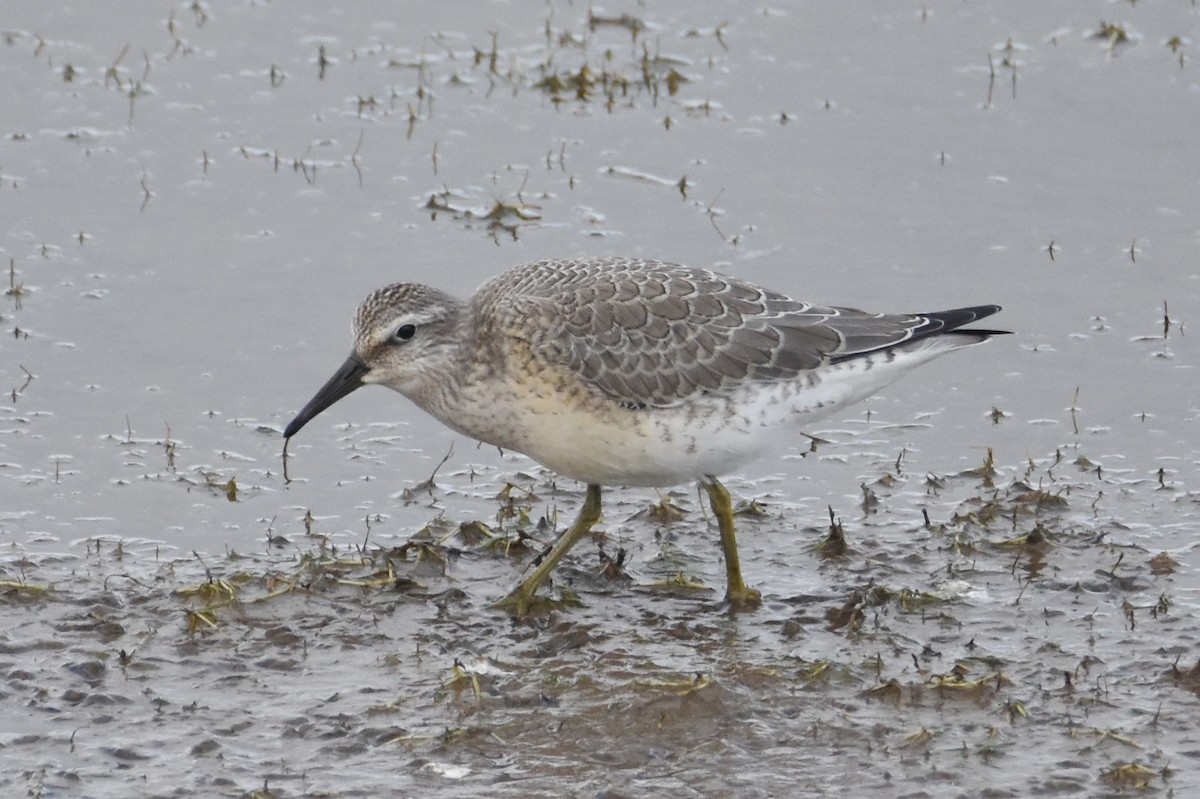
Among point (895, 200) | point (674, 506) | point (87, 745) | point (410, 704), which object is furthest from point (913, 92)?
point (87, 745)

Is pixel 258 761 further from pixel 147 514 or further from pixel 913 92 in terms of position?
pixel 913 92

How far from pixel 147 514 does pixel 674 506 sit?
284 centimetres

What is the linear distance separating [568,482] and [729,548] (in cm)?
169

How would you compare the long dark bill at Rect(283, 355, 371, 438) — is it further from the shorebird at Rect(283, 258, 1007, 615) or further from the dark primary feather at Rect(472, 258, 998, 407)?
the dark primary feather at Rect(472, 258, 998, 407)

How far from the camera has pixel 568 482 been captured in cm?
998

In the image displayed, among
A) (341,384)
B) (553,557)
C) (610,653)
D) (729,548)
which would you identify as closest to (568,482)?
(553,557)

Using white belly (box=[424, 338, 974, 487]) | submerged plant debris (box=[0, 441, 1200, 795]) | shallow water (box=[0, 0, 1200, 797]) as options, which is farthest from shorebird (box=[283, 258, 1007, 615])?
shallow water (box=[0, 0, 1200, 797])

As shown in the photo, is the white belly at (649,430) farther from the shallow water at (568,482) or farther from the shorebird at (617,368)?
the shallow water at (568,482)

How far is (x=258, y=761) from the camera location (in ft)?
23.1

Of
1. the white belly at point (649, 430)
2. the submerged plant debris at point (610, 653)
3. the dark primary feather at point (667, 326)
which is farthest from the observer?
the dark primary feather at point (667, 326)

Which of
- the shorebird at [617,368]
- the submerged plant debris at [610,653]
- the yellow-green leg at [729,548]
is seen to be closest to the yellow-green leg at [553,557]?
the shorebird at [617,368]

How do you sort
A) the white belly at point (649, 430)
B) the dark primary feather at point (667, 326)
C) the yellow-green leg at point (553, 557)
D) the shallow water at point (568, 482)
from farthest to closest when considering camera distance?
the yellow-green leg at point (553, 557) < the dark primary feather at point (667, 326) < the white belly at point (649, 430) < the shallow water at point (568, 482)

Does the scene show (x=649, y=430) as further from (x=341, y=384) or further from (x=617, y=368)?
(x=341, y=384)

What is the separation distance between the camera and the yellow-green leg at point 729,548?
852 centimetres
